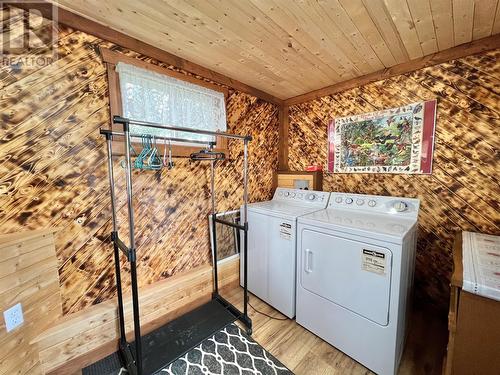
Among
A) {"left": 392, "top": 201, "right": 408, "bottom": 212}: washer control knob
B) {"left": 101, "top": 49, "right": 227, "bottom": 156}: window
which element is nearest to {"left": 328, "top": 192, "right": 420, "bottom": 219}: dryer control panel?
{"left": 392, "top": 201, "right": 408, "bottom": 212}: washer control knob

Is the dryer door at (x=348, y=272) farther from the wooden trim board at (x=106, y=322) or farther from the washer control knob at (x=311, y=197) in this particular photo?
the wooden trim board at (x=106, y=322)

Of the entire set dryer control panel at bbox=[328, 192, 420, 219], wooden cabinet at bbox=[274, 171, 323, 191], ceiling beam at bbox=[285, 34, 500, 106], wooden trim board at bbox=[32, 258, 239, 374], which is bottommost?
wooden trim board at bbox=[32, 258, 239, 374]

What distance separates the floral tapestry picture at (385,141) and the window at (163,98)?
141 centimetres

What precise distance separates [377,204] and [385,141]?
71 cm

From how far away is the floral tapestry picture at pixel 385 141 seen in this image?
1935mm

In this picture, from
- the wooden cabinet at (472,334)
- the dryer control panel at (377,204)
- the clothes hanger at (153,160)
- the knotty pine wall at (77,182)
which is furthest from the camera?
the dryer control panel at (377,204)

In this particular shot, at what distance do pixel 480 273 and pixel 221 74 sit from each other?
8.29 feet

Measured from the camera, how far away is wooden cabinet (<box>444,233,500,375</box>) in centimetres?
96

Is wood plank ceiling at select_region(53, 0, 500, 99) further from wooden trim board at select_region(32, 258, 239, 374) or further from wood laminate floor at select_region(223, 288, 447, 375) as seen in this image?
wood laminate floor at select_region(223, 288, 447, 375)

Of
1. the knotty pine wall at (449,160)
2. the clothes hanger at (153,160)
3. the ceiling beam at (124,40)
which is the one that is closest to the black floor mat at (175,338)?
the clothes hanger at (153,160)

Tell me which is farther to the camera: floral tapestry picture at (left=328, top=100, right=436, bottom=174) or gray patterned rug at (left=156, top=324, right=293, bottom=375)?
floral tapestry picture at (left=328, top=100, right=436, bottom=174)

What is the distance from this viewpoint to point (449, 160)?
183 cm

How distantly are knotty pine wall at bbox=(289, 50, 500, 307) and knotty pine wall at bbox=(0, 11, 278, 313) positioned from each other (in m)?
2.13

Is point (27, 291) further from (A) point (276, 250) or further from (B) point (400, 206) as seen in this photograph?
(B) point (400, 206)
